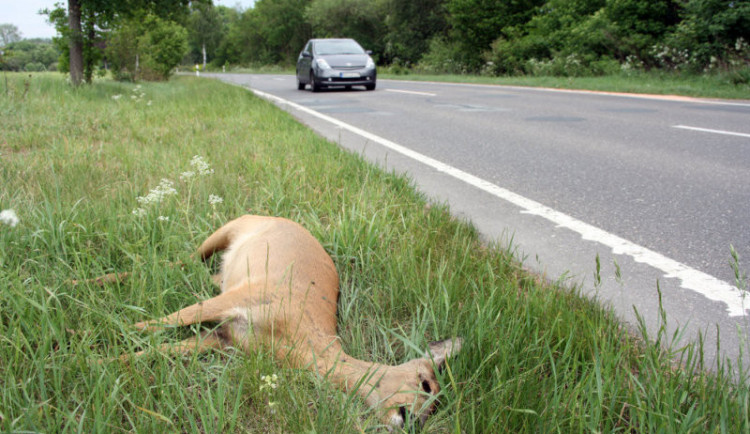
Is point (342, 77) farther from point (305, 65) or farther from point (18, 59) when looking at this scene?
point (18, 59)

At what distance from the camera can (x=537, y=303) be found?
199 cm

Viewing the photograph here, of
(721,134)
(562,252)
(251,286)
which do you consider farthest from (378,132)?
(251,286)

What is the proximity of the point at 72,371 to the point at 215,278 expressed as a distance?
3.11ft

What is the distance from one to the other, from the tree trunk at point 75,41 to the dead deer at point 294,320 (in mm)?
10081

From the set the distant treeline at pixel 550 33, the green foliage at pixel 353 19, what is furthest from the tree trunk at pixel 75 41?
the green foliage at pixel 353 19

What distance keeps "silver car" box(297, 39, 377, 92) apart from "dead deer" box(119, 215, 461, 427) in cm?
1253

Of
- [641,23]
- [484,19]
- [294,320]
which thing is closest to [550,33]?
[641,23]

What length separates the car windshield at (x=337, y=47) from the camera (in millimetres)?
15742

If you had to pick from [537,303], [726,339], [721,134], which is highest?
[721,134]

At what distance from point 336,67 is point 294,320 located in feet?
44.3

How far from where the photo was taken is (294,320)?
6.33ft

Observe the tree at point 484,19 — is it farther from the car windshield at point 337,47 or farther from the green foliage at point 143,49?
the green foliage at point 143,49

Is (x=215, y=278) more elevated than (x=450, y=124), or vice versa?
(x=450, y=124)

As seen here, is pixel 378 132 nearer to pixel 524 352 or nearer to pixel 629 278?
pixel 629 278
